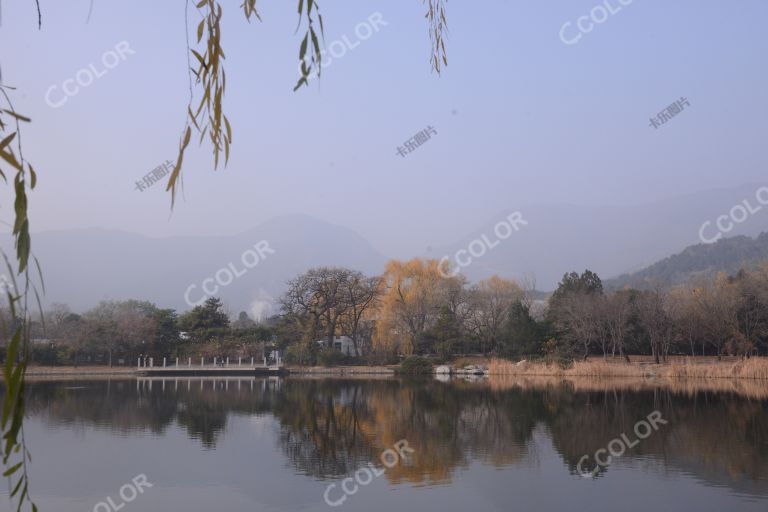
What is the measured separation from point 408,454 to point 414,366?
66.2 feet

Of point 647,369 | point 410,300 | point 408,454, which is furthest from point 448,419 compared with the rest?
point 410,300

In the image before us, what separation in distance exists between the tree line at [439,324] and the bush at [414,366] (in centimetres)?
145

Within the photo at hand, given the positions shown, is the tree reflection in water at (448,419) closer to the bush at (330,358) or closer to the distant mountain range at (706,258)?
the bush at (330,358)

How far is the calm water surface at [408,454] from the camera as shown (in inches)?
352

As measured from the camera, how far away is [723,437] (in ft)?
41.6

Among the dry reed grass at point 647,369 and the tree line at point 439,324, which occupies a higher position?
the tree line at point 439,324

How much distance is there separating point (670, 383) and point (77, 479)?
63.8ft

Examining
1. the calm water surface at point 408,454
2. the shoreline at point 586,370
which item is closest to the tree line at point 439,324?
the shoreline at point 586,370

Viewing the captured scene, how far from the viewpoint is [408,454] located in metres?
11.7

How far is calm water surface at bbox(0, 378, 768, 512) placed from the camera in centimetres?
893

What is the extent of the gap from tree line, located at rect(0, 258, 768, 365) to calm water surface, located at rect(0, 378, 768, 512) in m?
9.17

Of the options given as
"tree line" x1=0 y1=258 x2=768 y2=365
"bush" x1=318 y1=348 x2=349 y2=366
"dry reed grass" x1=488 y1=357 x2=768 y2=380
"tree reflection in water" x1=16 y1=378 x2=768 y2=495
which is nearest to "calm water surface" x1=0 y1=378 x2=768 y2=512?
"tree reflection in water" x1=16 y1=378 x2=768 y2=495

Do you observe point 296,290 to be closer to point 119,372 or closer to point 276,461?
point 119,372

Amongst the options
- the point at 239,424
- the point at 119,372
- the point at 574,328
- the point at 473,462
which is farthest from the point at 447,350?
the point at 473,462
